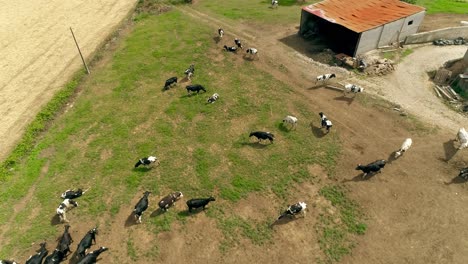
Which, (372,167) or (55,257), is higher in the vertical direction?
(372,167)

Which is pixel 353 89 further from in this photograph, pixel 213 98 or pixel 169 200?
pixel 169 200

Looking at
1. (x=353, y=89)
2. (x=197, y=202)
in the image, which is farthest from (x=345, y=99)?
(x=197, y=202)

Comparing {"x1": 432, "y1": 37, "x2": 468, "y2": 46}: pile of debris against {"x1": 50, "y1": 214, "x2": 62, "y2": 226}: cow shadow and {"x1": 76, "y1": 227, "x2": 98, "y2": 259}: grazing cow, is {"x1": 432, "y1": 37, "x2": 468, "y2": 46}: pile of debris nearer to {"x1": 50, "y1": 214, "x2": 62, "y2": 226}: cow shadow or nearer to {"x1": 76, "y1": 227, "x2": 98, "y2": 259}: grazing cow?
{"x1": 76, "y1": 227, "x2": 98, "y2": 259}: grazing cow

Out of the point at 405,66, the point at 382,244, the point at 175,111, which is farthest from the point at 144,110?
the point at 405,66

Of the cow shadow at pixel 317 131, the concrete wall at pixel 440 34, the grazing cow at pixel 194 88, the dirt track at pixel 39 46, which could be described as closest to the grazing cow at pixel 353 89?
the cow shadow at pixel 317 131

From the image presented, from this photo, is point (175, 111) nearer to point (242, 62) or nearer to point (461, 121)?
point (242, 62)

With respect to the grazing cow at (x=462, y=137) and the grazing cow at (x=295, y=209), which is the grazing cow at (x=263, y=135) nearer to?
the grazing cow at (x=295, y=209)
